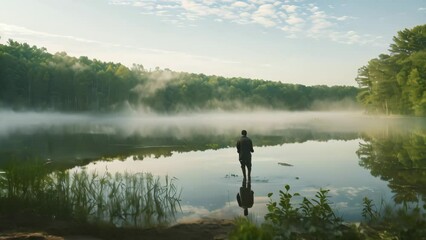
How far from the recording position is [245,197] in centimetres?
1574

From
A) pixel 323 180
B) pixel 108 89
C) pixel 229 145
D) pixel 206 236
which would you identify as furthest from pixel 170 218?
pixel 108 89

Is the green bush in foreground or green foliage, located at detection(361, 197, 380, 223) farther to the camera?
green foliage, located at detection(361, 197, 380, 223)

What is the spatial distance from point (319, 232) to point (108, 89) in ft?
480

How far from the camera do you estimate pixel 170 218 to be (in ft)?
42.5

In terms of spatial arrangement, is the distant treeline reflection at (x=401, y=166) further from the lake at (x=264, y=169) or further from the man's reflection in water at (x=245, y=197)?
the man's reflection in water at (x=245, y=197)

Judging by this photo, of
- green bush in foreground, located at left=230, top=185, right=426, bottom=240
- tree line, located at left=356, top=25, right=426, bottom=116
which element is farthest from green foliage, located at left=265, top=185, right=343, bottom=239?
tree line, located at left=356, top=25, right=426, bottom=116

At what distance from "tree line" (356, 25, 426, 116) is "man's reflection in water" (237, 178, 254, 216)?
268 feet

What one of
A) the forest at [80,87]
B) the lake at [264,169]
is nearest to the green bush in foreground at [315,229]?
the lake at [264,169]

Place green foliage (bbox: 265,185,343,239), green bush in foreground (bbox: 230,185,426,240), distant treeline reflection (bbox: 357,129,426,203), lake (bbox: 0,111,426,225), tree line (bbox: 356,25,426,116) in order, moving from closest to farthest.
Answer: green bush in foreground (bbox: 230,185,426,240)
green foliage (bbox: 265,185,343,239)
lake (bbox: 0,111,426,225)
distant treeline reflection (bbox: 357,129,426,203)
tree line (bbox: 356,25,426,116)

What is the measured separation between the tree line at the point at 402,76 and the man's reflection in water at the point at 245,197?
81.6 metres

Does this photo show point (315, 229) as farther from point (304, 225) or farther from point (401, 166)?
point (401, 166)

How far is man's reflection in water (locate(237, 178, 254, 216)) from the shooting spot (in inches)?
565

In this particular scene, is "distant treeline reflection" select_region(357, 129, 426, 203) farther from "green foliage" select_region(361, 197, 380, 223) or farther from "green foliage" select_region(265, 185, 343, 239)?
"green foliage" select_region(265, 185, 343, 239)

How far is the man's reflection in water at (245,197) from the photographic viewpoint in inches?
565
